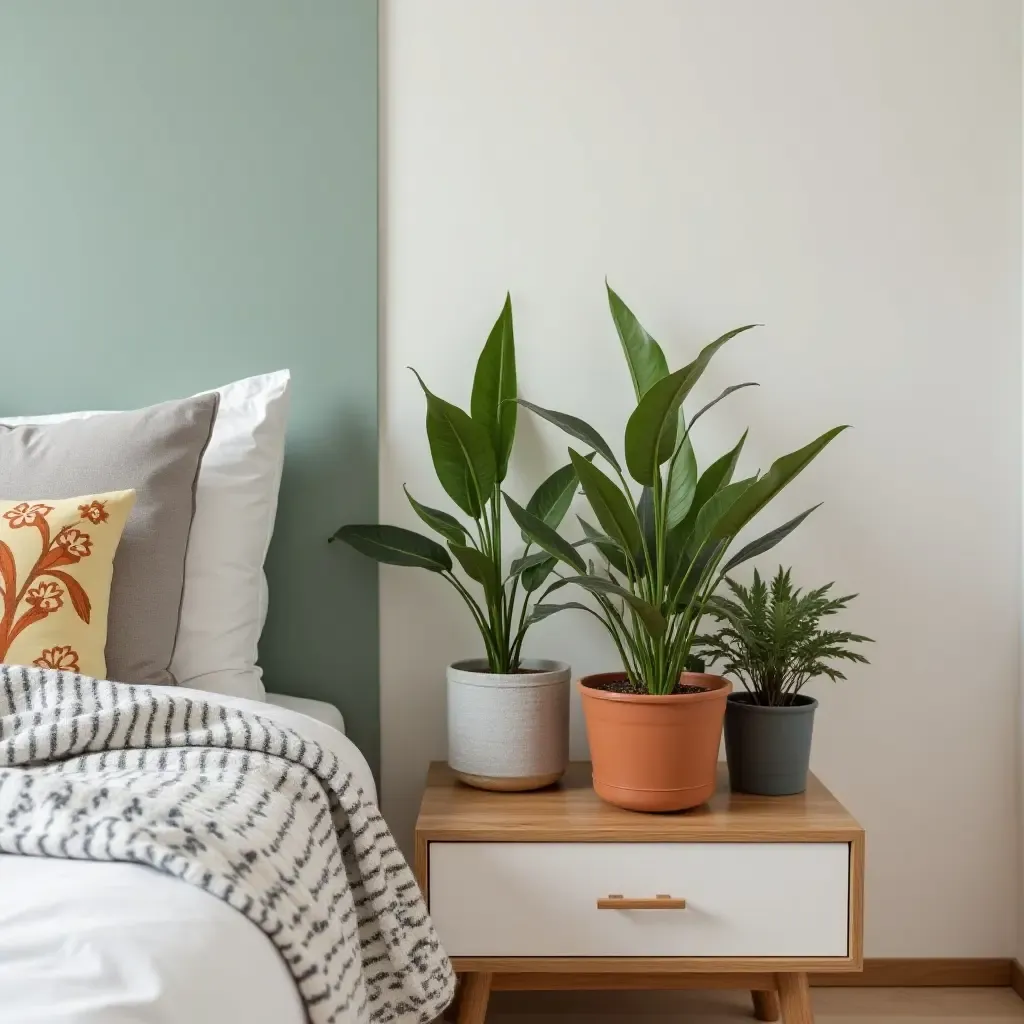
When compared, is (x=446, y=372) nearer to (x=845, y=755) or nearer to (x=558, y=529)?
(x=558, y=529)

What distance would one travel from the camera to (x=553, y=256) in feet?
6.42

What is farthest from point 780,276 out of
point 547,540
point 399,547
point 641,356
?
point 399,547

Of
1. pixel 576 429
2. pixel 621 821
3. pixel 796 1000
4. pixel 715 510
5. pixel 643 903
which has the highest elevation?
pixel 576 429

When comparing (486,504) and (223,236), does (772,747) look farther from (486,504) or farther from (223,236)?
(223,236)

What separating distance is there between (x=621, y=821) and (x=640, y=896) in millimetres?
108

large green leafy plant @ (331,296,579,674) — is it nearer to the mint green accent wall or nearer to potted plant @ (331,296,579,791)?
potted plant @ (331,296,579,791)

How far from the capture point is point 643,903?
1533 mm

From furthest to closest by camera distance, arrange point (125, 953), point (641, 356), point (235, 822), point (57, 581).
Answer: point (641, 356), point (57, 581), point (235, 822), point (125, 953)

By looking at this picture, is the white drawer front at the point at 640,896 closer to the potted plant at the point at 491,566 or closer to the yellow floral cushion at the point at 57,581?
the potted plant at the point at 491,566

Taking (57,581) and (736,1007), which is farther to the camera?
(736,1007)

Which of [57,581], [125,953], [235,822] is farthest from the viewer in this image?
[57,581]

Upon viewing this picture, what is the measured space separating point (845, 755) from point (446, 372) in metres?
1.03

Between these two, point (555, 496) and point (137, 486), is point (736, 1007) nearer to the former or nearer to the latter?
point (555, 496)

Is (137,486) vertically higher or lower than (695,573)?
higher
